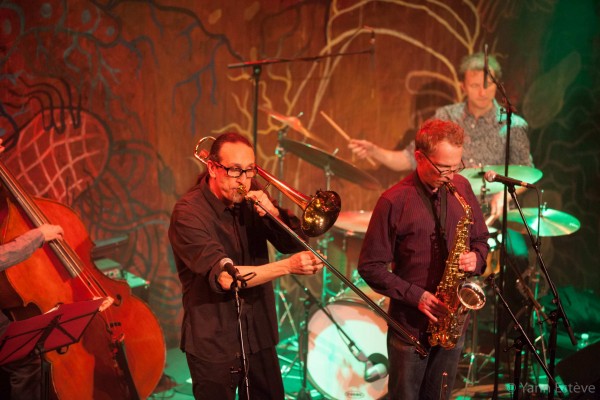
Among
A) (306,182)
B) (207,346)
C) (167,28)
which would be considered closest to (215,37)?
(167,28)

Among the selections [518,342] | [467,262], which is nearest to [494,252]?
[518,342]

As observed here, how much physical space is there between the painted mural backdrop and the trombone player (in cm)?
259

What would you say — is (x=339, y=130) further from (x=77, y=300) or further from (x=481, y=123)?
(x=77, y=300)

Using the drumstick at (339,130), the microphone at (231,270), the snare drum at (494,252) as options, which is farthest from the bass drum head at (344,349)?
the microphone at (231,270)

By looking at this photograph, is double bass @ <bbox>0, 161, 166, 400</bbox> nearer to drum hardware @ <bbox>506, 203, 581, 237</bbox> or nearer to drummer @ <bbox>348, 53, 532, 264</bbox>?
drummer @ <bbox>348, 53, 532, 264</bbox>

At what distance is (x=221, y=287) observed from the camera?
9.62ft

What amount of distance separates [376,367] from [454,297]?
1890mm

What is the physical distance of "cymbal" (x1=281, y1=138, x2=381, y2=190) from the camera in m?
5.37

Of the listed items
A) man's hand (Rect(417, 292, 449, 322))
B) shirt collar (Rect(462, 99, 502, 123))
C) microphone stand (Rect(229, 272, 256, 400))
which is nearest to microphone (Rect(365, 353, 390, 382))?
man's hand (Rect(417, 292, 449, 322))

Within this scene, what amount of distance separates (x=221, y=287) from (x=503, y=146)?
453 centimetres

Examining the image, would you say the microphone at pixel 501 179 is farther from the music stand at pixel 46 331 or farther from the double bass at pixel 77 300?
the double bass at pixel 77 300

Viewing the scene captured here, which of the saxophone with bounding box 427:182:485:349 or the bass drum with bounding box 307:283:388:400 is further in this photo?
the bass drum with bounding box 307:283:388:400

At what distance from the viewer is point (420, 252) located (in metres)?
3.43

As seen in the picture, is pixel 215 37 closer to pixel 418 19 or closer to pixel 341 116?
pixel 341 116
